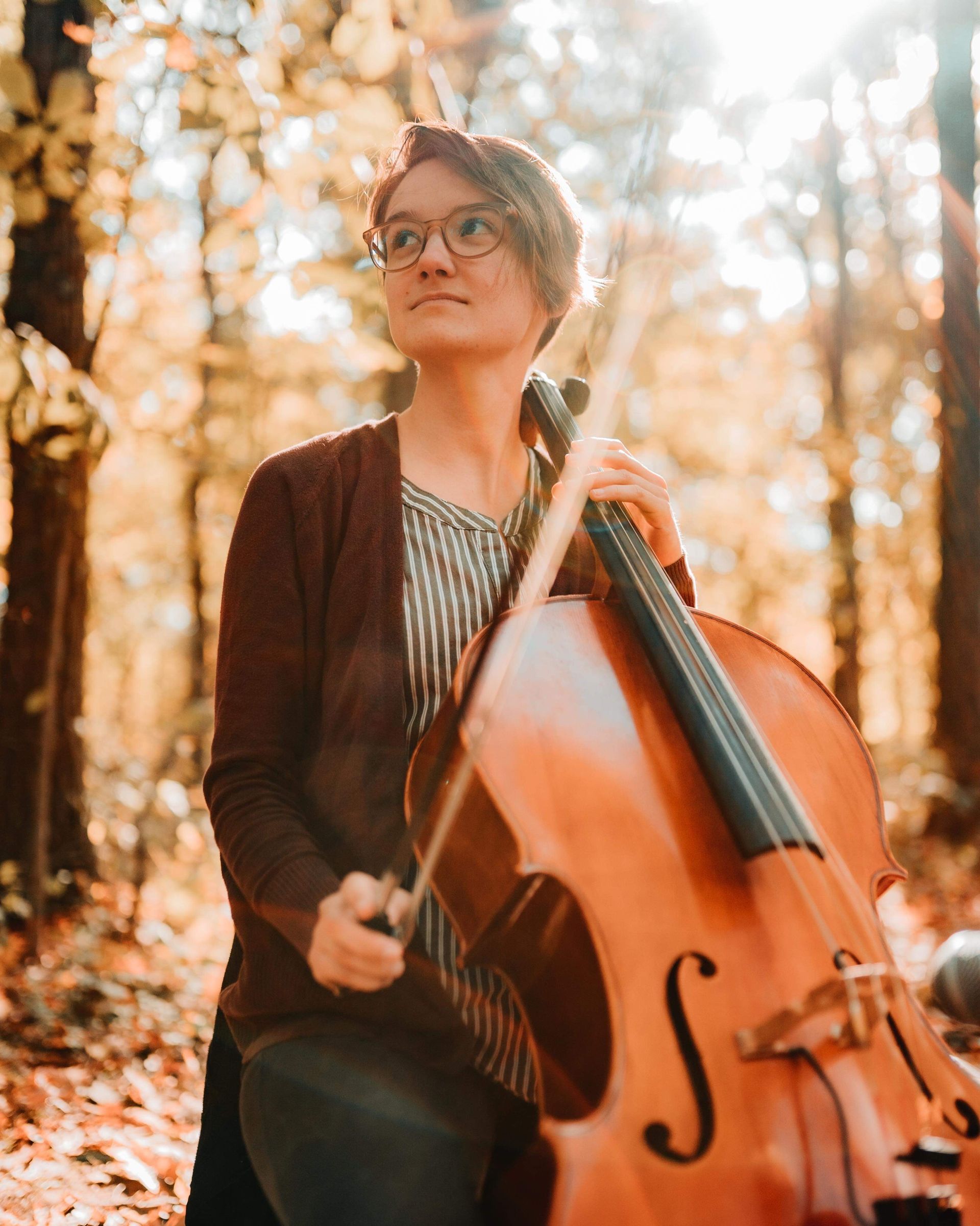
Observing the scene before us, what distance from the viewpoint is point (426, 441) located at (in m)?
1.70

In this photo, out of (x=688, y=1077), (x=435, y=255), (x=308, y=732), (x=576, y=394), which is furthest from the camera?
(x=576, y=394)

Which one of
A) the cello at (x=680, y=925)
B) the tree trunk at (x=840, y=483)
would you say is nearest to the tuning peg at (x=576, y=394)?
the cello at (x=680, y=925)

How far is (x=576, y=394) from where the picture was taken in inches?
74.7

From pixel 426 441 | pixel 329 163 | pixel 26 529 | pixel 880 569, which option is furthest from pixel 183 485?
pixel 880 569

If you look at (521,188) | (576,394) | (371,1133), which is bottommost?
(371,1133)

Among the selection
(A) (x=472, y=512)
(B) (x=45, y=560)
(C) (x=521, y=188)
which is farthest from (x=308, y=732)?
(B) (x=45, y=560)

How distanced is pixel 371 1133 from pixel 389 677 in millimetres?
608

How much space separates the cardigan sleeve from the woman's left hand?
48 centimetres

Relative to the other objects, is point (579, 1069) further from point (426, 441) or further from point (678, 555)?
point (426, 441)

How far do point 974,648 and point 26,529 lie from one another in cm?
599

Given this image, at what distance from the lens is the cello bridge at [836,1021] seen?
3.38 feet

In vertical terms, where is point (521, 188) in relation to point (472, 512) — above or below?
above

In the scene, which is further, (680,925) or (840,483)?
(840,483)

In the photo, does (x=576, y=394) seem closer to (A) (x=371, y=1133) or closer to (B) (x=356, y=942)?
(B) (x=356, y=942)
